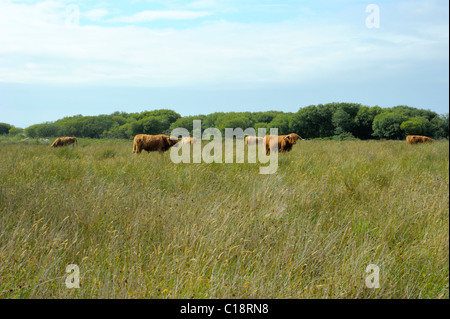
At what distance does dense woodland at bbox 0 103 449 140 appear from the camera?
3494 centimetres

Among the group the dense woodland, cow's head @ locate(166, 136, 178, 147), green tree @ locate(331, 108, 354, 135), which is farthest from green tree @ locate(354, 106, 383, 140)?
cow's head @ locate(166, 136, 178, 147)

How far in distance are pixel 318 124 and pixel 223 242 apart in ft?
139

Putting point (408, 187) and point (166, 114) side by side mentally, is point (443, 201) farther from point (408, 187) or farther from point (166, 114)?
point (166, 114)

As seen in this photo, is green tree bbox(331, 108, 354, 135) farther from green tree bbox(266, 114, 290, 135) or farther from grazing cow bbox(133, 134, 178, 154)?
grazing cow bbox(133, 134, 178, 154)

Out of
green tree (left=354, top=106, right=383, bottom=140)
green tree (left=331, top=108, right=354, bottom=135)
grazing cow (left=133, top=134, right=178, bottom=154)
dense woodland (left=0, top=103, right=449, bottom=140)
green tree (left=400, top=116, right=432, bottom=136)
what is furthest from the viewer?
green tree (left=354, top=106, right=383, bottom=140)

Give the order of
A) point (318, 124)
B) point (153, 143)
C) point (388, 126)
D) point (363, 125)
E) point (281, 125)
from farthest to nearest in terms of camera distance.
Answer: point (281, 125) → point (363, 125) → point (388, 126) → point (318, 124) → point (153, 143)

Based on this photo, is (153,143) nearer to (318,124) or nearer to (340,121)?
(340,121)

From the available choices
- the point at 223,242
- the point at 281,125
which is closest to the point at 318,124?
the point at 281,125

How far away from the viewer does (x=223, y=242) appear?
2.63m

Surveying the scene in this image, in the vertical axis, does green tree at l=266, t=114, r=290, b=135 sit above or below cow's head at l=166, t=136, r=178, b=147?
above

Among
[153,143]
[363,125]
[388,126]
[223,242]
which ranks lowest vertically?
[223,242]

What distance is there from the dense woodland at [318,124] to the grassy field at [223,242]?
28196 mm

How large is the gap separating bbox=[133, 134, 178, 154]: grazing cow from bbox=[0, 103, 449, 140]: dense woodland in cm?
1996

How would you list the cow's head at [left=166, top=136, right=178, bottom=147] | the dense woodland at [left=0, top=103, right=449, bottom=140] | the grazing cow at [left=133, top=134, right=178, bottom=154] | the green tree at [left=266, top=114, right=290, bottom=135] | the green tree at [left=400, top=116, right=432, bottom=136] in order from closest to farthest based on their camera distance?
the grazing cow at [left=133, top=134, right=178, bottom=154] → the cow's head at [left=166, top=136, right=178, bottom=147] → the dense woodland at [left=0, top=103, right=449, bottom=140] → the green tree at [left=400, top=116, right=432, bottom=136] → the green tree at [left=266, top=114, right=290, bottom=135]
